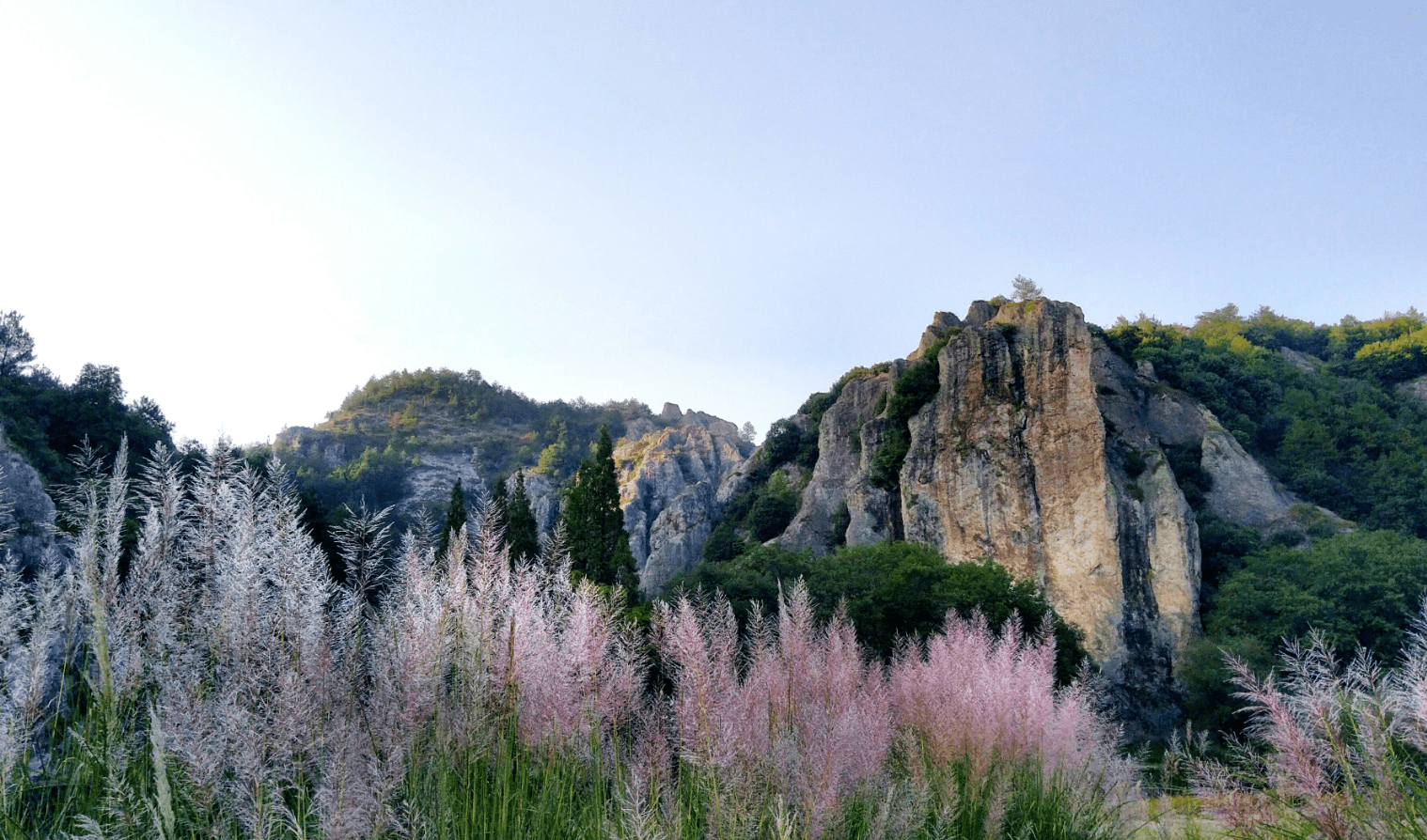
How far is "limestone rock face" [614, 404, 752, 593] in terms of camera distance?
1912 inches

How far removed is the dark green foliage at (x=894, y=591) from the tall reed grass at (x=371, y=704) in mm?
14299

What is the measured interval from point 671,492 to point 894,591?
4350 cm

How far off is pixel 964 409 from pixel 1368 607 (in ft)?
52.0

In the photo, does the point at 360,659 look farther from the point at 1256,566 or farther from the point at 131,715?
the point at 1256,566

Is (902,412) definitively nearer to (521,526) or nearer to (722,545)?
(722,545)

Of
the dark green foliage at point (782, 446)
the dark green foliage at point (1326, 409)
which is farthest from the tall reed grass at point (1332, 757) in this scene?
the dark green foliage at point (782, 446)

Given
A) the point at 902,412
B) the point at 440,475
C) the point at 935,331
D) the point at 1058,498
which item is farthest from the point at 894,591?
the point at 440,475

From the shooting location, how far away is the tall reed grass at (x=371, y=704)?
217cm

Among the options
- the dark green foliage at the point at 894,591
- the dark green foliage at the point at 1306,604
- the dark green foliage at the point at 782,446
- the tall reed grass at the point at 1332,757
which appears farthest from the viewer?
the dark green foliage at the point at 782,446

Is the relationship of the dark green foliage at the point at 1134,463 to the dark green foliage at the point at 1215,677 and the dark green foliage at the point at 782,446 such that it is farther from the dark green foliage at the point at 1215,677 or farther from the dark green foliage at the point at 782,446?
the dark green foliage at the point at 782,446

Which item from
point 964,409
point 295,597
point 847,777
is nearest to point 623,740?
point 847,777

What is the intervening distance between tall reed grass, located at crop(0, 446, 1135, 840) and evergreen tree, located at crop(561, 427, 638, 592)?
83.4ft

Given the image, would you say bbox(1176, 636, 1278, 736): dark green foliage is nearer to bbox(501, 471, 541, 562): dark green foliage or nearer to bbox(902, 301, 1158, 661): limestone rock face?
bbox(902, 301, 1158, 661): limestone rock face

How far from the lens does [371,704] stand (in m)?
2.58
